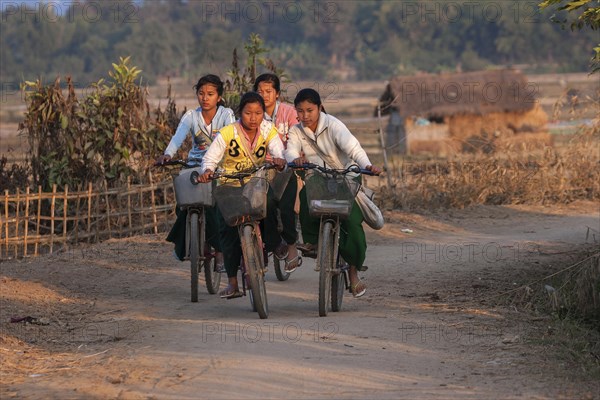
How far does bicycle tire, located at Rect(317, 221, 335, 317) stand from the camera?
8320 mm

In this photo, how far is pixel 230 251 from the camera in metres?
8.92

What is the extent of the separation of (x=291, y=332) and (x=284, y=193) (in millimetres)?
1608

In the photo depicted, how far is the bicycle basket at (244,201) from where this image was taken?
27.2 feet

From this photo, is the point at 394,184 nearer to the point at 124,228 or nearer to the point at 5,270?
the point at 124,228

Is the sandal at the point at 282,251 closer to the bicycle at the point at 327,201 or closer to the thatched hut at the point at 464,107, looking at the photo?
the bicycle at the point at 327,201

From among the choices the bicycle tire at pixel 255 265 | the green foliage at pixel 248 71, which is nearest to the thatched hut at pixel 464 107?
the green foliage at pixel 248 71

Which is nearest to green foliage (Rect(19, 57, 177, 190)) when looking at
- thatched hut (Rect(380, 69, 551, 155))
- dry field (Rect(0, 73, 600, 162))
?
dry field (Rect(0, 73, 600, 162))

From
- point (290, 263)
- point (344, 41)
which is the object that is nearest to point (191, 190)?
point (290, 263)

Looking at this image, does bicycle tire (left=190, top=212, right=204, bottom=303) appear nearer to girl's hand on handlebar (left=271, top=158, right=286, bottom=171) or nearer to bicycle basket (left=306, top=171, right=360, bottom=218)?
girl's hand on handlebar (left=271, top=158, right=286, bottom=171)

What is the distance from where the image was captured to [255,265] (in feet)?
27.3

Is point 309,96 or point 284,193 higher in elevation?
point 309,96

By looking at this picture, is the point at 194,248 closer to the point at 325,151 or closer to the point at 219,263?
the point at 219,263

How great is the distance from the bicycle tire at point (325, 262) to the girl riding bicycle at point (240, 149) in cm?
66

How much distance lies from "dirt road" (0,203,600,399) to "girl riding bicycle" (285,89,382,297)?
1.79 ft
